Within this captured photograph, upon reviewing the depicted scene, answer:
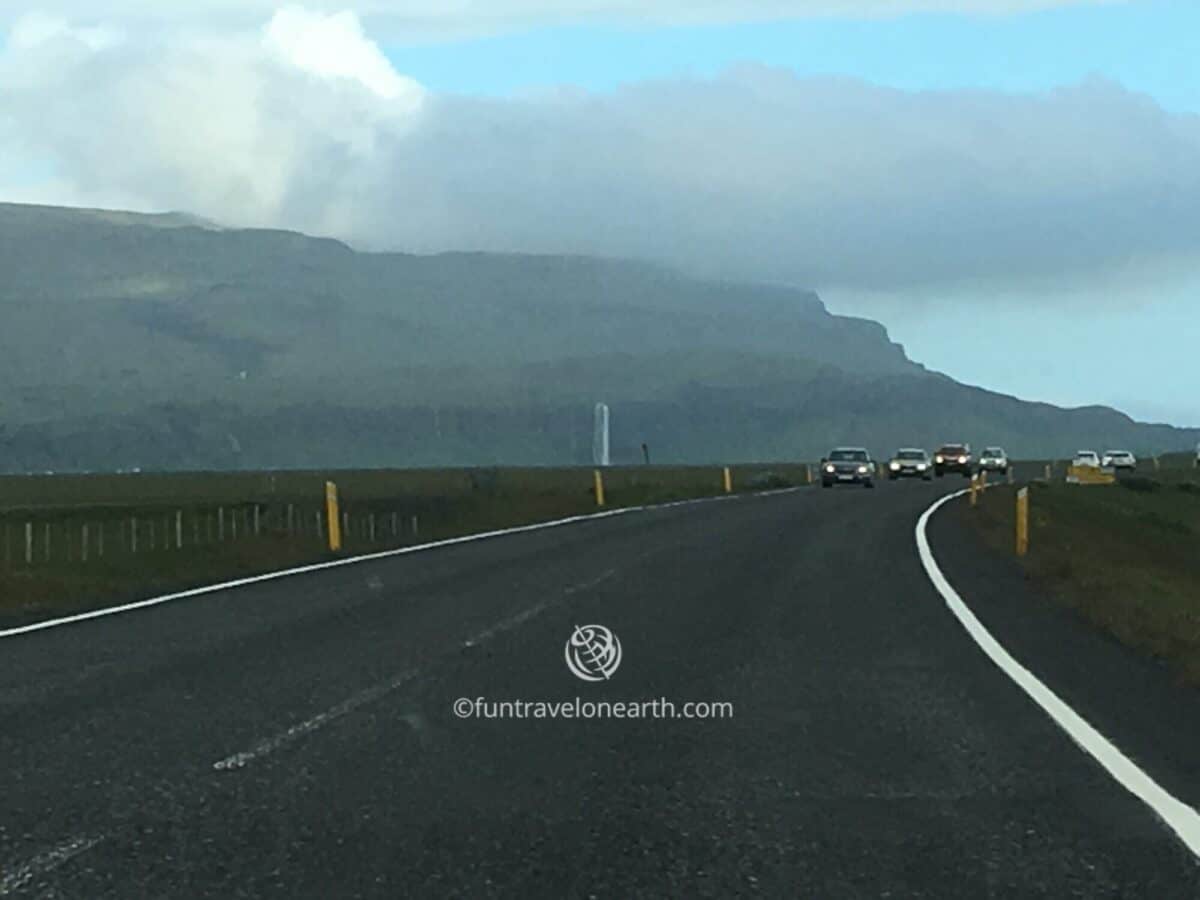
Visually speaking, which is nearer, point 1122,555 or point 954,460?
point 1122,555

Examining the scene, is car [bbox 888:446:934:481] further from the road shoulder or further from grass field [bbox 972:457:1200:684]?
the road shoulder

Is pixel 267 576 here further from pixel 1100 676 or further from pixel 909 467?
pixel 909 467

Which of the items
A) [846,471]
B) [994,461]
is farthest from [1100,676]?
[994,461]

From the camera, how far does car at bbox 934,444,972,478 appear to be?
86.8 metres

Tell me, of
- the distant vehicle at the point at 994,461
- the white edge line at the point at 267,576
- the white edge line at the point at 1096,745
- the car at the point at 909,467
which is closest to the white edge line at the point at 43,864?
the white edge line at the point at 1096,745

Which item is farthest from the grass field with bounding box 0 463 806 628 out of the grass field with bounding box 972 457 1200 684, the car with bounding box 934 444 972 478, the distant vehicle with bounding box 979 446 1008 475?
the distant vehicle with bounding box 979 446 1008 475

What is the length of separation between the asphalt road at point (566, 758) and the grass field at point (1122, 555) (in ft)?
2.10

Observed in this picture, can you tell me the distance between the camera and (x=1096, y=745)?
35.5 feet

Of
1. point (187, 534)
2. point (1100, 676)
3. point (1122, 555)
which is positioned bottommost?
point (1122, 555)

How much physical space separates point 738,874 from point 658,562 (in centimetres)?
1771

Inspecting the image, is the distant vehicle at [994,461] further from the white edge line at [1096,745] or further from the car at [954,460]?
the white edge line at [1096,745]

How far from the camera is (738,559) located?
84.9 feet

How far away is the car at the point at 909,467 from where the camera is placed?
8226 centimetres

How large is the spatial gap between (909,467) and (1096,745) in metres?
72.2
